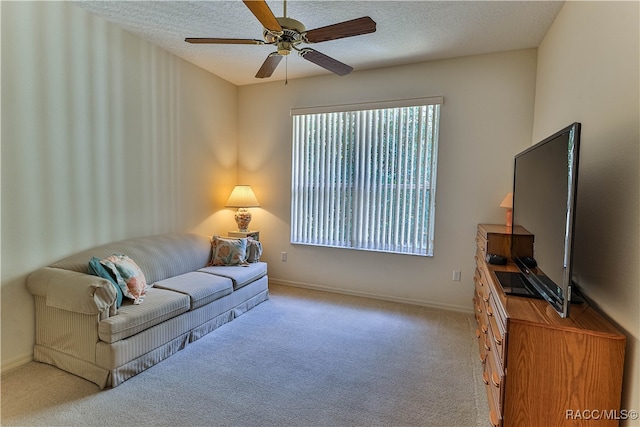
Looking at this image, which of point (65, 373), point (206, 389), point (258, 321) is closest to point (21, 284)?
point (65, 373)

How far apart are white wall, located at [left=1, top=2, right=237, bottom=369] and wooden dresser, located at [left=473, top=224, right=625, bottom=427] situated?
10.6 ft

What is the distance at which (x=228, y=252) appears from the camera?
3.73 metres

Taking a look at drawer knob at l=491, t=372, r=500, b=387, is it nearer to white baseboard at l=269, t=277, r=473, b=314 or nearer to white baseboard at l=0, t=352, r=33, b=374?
white baseboard at l=269, t=277, r=473, b=314

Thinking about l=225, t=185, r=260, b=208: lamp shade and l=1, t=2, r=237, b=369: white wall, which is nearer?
l=1, t=2, r=237, b=369: white wall

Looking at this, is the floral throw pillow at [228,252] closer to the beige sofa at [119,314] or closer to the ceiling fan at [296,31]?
the beige sofa at [119,314]

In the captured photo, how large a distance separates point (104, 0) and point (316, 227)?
3.11 m

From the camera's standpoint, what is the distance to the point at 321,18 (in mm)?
2734

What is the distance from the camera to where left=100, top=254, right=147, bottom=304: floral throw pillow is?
247cm

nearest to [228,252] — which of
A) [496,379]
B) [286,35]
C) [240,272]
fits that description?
[240,272]

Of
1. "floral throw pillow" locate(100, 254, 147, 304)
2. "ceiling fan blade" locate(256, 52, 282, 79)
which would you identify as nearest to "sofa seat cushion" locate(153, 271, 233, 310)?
"floral throw pillow" locate(100, 254, 147, 304)

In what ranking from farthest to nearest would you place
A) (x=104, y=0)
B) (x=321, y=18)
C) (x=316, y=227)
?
1. (x=316, y=227)
2. (x=321, y=18)
3. (x=104, y=0)

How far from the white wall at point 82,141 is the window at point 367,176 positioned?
55.7 inches

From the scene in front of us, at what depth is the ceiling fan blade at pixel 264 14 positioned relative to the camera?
165cm

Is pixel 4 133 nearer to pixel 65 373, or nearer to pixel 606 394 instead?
pixel 65 373
